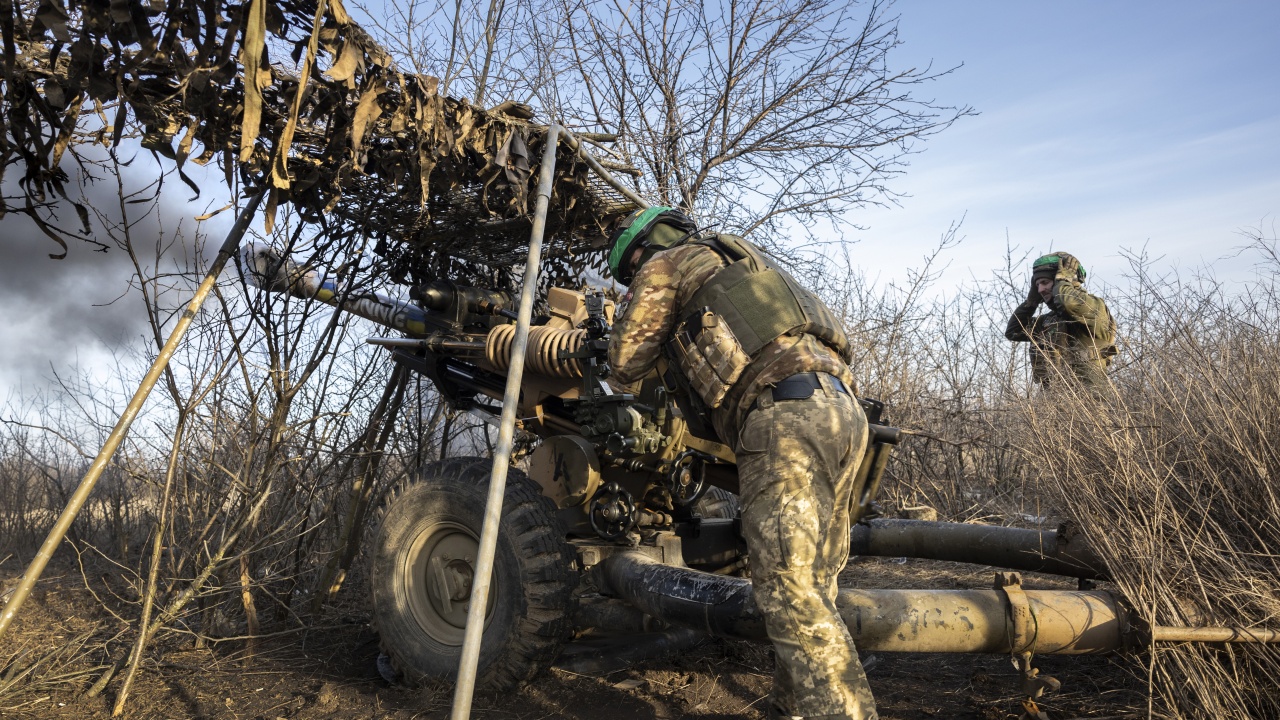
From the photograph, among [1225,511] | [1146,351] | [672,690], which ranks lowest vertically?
[672,690]

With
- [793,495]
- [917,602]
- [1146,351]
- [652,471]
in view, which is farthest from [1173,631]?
[652,471]

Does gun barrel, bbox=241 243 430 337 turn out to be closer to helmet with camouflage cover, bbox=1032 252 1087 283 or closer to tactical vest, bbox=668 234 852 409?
tactical vest, bbox=668 234 852 409

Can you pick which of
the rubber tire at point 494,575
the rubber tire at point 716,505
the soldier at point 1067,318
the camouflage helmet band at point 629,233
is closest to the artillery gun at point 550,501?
the rubber tire at point 494,575

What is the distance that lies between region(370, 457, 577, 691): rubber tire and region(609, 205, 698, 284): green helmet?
124 centimetres

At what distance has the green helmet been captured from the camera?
379 centimetres

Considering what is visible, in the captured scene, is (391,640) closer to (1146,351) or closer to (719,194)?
(1146,351)

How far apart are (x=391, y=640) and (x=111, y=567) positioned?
176 inches

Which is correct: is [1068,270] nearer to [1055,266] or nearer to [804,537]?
[1055,266]

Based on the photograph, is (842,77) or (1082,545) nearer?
(1082,545)

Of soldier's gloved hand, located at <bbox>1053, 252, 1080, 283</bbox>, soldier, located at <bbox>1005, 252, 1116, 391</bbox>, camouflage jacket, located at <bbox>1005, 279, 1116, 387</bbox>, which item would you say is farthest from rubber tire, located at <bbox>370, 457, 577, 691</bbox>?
soldier's gloved hand, located at <bbox>1053, 252, 1080, 283</bbox>

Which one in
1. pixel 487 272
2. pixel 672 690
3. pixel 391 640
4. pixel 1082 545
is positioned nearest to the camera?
pixel 1082 545

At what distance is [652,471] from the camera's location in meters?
4.44

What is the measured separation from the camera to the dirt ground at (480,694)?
3.90 metres

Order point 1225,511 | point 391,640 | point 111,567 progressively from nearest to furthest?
point 1225,511
point 391,640
point 111,567
